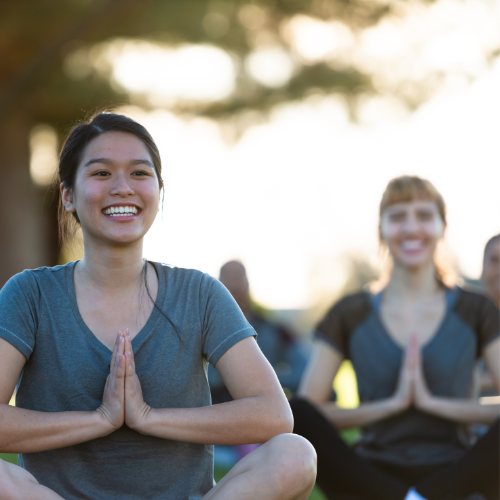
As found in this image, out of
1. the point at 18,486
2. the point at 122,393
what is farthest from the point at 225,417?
the point at 18,486

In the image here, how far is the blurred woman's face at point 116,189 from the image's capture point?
217 centimetres

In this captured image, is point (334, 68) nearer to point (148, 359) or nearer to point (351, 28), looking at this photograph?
point (351, 28)

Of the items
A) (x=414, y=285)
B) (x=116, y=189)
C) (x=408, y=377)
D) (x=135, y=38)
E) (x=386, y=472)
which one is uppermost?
(x=135, y=38)

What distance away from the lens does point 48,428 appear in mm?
1937

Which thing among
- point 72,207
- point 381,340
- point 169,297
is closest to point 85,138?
point 72,207

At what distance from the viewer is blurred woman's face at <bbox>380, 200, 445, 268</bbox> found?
3.23 meters

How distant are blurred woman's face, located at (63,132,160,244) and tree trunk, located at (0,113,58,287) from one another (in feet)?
24.9

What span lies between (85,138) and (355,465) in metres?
1.66

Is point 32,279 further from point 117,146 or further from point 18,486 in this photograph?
point 18,486

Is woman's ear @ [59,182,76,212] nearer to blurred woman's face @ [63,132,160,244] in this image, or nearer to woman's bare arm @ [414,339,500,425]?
blurred woman's face @ [63,132,160,244]

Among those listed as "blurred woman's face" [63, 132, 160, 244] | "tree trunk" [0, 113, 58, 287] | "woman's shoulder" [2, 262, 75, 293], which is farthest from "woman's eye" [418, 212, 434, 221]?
"tree trunk" [0, 113, 58, 287]

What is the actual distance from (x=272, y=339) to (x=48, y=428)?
3.69 m

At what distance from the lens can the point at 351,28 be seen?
27.5 feet

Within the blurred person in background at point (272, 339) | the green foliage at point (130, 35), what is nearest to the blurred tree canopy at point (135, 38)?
the green foliage at point (130, 35)
